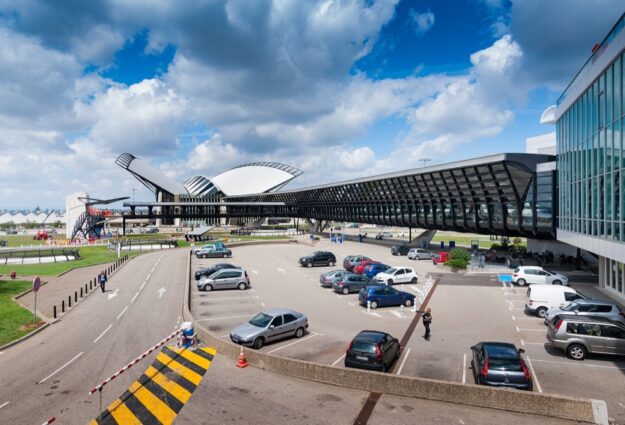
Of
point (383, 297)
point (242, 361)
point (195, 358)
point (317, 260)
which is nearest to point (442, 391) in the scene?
point (242, 361)

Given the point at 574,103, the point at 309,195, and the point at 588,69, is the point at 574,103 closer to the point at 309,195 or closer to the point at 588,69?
the point at 588,69

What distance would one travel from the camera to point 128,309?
23172 millimetres

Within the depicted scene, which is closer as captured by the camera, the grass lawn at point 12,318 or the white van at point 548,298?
the grass lawn at point 12,318

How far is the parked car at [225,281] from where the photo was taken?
2809cm

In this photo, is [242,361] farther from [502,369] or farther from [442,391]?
[502,369]

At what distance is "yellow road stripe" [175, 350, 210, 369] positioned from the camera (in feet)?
45.3

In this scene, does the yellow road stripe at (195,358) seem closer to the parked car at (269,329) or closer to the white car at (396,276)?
the parked car at (269,329)

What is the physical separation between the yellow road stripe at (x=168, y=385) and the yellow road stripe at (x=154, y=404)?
1.53ft

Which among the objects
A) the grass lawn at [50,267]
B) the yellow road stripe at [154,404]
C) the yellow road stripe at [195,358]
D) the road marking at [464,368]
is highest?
the yellow road stripe at [154,404]

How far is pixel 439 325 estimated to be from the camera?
19.3 m

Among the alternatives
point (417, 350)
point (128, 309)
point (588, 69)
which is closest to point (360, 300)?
point (417, 350)

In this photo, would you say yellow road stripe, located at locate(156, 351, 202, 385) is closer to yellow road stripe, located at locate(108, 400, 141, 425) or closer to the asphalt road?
the asphalt road

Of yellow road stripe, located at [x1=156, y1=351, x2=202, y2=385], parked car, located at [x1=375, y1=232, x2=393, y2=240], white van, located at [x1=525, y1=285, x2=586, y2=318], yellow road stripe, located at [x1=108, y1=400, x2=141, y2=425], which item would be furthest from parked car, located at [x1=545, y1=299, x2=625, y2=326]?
parked car, located at [x1=375, y1=232, x2=393, y2=240]

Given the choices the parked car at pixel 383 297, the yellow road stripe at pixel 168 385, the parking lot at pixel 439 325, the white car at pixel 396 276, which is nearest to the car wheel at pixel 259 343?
the parking lot at pixel 439 325
